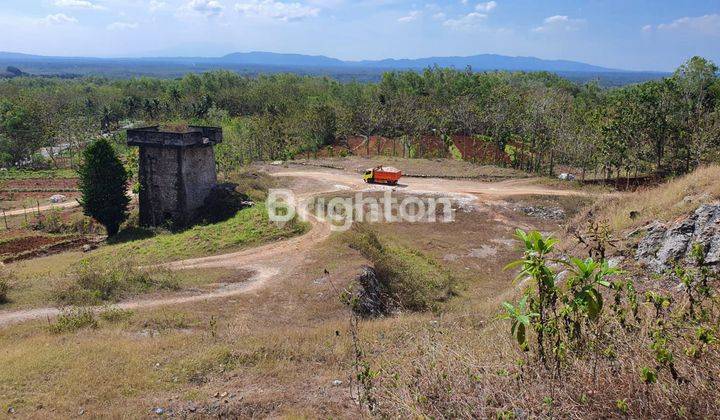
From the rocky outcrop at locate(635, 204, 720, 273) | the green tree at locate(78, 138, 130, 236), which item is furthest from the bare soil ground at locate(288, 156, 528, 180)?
the rocky outcrop at locate(635, 204, 720, 273)

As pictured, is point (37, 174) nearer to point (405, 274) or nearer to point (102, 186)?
point (102, 186)

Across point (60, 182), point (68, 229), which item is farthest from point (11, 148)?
point (68, 229)

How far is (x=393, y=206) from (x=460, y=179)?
8.43 meters

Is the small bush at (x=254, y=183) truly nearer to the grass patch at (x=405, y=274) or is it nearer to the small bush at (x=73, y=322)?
the grass patch at (x=405, y=274)

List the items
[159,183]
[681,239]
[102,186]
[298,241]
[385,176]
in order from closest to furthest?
1. [681,239]
2. [298,241]
3. [159,183]
4. [102,186]
5. [385,176]

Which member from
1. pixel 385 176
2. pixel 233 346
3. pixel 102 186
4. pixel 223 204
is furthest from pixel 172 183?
pixel 233 346

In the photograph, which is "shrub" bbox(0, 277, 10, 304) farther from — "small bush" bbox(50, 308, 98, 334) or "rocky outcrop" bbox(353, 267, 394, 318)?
"rocky outcrop" bbox(353, 267, 394, 318)

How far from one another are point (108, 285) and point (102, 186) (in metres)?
16.2

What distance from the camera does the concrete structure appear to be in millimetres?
27578

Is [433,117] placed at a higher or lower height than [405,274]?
higher

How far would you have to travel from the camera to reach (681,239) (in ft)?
34.3

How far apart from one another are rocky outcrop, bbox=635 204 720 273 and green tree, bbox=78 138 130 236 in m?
28.1

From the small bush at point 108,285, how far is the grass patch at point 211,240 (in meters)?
4.20

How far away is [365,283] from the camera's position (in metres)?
15.3
